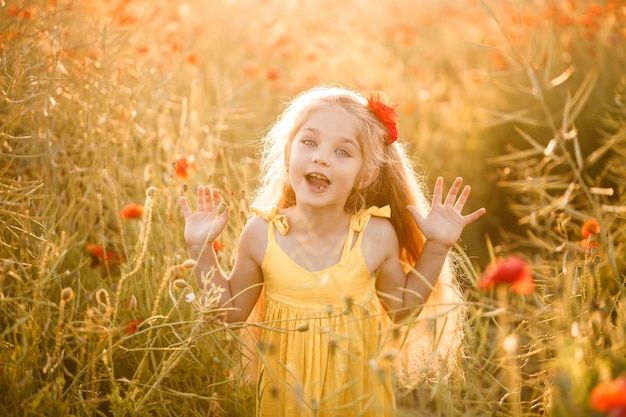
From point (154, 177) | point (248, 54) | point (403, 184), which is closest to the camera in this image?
point (403, 184)

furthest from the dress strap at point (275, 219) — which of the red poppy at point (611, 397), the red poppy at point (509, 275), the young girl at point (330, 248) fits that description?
the red poppy at point (611, 397)

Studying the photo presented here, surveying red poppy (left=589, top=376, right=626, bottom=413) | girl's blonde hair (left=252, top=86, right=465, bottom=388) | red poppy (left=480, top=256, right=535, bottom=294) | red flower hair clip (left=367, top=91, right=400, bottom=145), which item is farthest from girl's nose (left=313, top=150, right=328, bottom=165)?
red poppy (left=589, top=376, right=626, bottom=413)

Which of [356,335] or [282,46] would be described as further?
[282,46]

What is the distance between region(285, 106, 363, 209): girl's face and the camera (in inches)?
73.2

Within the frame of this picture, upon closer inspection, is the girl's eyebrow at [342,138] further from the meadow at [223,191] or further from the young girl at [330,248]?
the meadow at [223,191]

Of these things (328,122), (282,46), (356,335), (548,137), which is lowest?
(356,335)

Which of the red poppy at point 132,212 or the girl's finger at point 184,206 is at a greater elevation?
the girl's finger at point 184,206

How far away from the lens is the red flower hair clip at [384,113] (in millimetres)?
1991

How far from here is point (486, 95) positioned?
4469mm

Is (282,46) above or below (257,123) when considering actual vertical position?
above

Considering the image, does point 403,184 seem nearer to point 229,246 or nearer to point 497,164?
point 229,246

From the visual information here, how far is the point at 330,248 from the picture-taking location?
6.30ft

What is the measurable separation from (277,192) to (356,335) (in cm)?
58

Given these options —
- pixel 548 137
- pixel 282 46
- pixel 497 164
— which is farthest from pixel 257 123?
pixel 548 137
